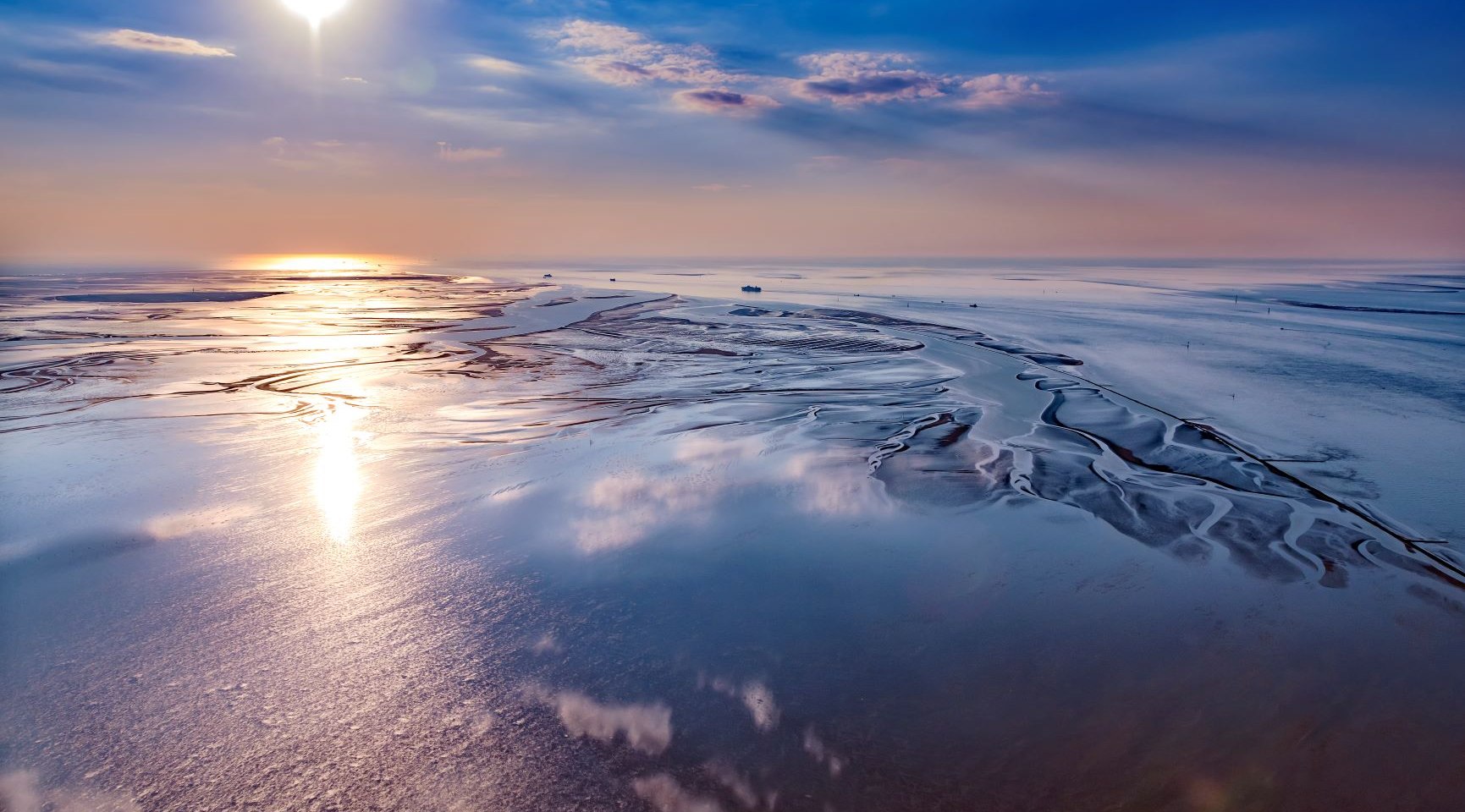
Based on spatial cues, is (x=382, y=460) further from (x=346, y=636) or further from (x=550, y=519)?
(x=346, y=636)

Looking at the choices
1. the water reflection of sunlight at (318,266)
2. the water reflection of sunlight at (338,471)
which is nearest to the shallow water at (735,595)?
the water reflection of sunlight at (338,471)

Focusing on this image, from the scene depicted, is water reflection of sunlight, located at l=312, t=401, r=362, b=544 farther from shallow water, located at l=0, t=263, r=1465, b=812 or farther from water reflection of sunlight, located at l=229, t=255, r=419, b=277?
water reflection of sunlight, located at l=229, t=255, r=419, b=277

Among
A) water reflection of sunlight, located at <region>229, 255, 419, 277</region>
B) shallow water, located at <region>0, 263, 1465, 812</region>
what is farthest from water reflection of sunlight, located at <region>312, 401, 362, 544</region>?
water reflection of sunlight, located at <region>229, 255, 419, 277</region>

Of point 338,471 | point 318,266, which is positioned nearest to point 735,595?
point 338,471

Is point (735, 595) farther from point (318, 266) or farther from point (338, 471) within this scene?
point (318, 266)

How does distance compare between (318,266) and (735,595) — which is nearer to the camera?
(735,595)

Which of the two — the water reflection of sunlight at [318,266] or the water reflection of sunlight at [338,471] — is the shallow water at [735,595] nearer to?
the water reflection of sunlight at [338,471]

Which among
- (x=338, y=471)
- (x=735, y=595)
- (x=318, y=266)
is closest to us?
(x=735, y=595)
